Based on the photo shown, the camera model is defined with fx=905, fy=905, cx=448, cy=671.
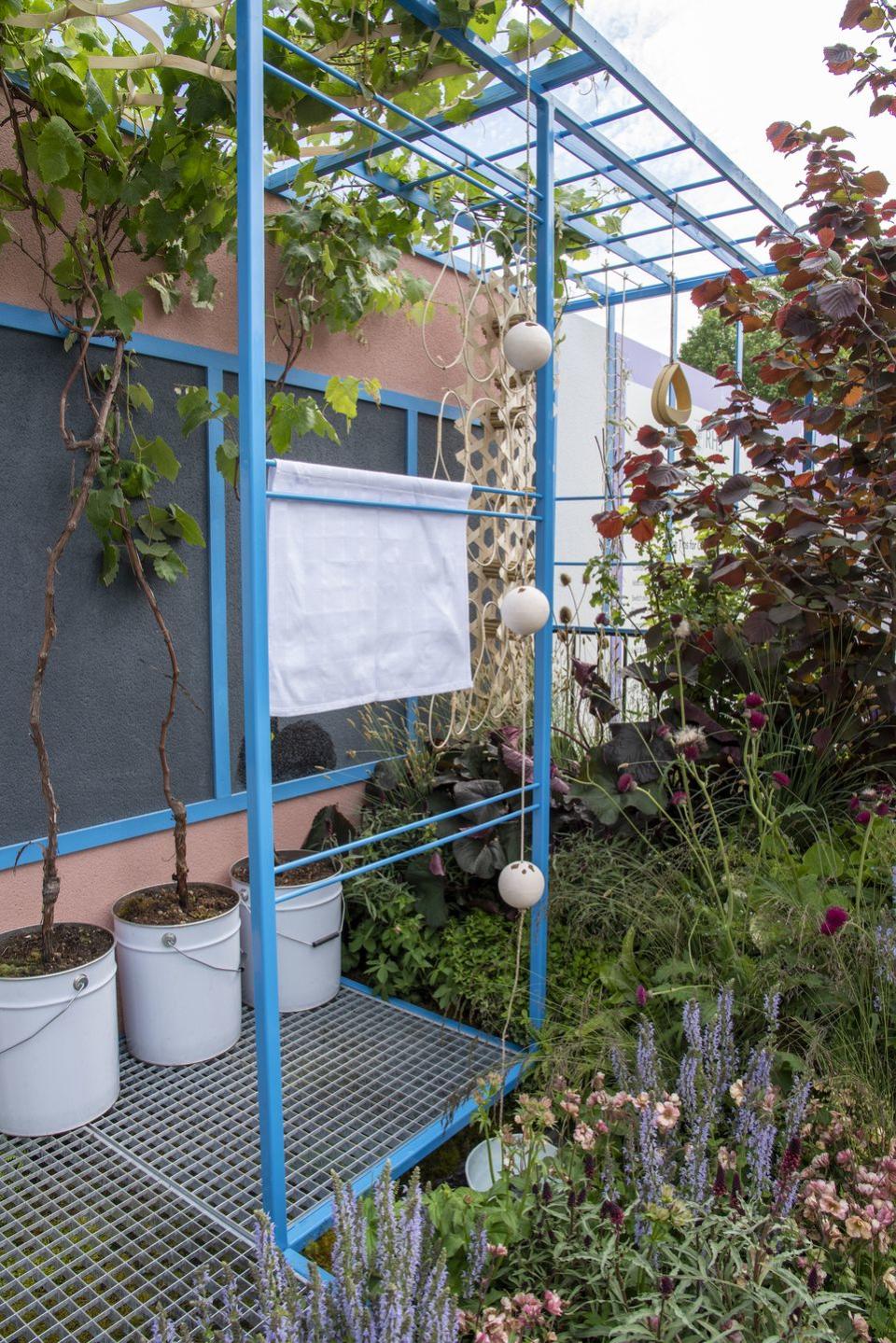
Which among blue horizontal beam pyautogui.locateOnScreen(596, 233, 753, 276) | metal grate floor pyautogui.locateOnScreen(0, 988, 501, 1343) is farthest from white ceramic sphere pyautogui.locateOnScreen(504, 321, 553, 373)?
blue horizontal beam pyautogui.locateOnScreen(596, 233, 753, 276)

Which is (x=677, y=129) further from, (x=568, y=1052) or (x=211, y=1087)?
Answer: (x=211, y=1087)

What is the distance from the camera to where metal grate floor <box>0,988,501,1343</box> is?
75.1 inches

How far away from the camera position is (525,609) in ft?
7.84

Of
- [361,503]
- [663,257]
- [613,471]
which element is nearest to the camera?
[361,503]

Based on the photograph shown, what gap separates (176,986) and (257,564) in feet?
4.93

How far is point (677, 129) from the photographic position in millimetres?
2760

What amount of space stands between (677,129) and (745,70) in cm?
72

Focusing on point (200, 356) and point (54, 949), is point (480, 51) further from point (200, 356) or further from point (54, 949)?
point (54, 949)

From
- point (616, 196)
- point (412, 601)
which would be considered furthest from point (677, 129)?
point (412, 601)

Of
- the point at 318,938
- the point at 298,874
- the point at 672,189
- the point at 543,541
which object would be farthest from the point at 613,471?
the point at 318,938

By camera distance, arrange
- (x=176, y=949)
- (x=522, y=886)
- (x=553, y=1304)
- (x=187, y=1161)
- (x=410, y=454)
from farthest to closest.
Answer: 1. (x=410, y=454)
2. (x=176, y=949)
3. (x=522, y=886)
4. (x=187, y=1161)
5. (x=553, y=1304)

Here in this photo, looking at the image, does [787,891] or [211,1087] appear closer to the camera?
[787,891]

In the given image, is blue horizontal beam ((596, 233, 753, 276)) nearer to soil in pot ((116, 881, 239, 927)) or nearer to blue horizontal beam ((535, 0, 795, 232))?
blue horizontal beam ((535, 0, 795, 232))

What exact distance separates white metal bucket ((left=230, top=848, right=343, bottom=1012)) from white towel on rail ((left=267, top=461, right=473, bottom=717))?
39.8 inches
